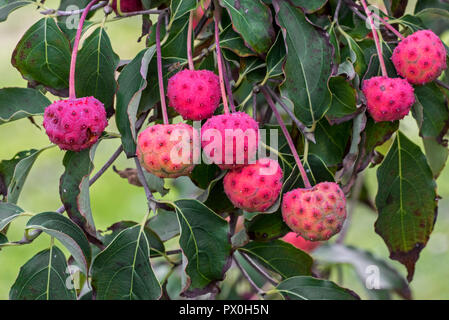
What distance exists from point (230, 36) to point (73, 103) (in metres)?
0.27

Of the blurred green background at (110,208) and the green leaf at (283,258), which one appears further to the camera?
the blurred green background at (110,208)

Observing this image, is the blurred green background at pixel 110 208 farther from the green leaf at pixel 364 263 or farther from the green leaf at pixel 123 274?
the green leaf at pixel 123 274

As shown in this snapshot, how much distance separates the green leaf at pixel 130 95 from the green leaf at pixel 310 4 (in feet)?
0.78

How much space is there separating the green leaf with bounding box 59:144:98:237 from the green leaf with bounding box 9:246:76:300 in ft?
0.33

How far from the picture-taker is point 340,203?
999 mm

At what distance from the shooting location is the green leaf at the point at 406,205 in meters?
1.21

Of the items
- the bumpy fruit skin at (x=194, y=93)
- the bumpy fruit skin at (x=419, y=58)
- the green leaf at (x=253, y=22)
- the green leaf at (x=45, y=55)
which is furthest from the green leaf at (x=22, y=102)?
the bumpy fruit skin at (x=419, y=58)

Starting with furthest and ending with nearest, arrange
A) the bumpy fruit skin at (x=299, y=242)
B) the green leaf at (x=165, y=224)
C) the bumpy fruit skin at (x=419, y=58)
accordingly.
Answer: the bumpy fruit skin at (x=299, y=242) → the green leaf at (x=165, y=224) → the bumpy fruit skin at (x=419, y=58)

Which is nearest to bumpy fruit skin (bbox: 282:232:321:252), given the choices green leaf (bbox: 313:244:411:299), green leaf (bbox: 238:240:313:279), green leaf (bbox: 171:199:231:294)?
green leaf (bbox: 313:244:411:299)

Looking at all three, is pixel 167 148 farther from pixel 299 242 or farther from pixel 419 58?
pixel 299 242

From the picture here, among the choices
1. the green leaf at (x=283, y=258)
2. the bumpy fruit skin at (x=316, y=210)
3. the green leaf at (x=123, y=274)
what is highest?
the bumpy fruit skin at (x=316, y=210)

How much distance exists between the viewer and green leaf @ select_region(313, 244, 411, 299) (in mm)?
1777
